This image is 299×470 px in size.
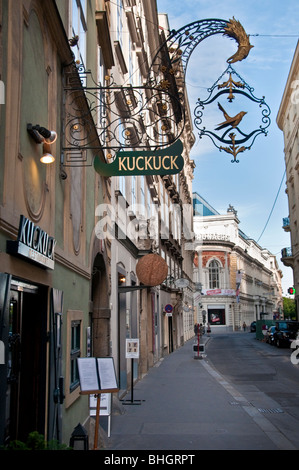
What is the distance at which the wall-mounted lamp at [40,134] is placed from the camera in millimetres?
5565

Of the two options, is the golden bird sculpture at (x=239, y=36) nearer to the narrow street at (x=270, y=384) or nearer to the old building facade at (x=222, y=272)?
the narrow street at (x=270, y=384)

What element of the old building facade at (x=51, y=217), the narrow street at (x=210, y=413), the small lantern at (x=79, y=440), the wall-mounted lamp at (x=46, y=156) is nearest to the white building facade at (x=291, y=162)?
the narrow street at (x=210, y=413)

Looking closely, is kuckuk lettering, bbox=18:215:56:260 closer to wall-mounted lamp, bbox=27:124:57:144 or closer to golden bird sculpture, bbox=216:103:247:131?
wall-mounted lamp, bbox=27:124:57:144

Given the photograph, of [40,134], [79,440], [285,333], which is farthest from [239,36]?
[285,333]

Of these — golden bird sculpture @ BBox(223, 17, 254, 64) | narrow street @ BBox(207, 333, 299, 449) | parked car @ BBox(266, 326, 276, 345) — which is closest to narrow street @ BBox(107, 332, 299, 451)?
narrow street @ BBox(207, 333, 299, 449)

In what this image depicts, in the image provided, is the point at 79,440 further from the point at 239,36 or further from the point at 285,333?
the point at 285,333

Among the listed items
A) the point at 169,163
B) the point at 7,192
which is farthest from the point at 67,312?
the point at 7,192

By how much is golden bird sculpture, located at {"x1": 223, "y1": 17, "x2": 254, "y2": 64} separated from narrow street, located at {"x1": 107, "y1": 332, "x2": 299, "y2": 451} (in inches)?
250

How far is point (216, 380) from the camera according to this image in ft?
55.3

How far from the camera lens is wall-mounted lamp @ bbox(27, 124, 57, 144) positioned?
18.3 feet

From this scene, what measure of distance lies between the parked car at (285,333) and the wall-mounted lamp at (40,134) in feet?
101

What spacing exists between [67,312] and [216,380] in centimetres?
1054

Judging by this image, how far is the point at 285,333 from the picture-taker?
3478 centimetres
